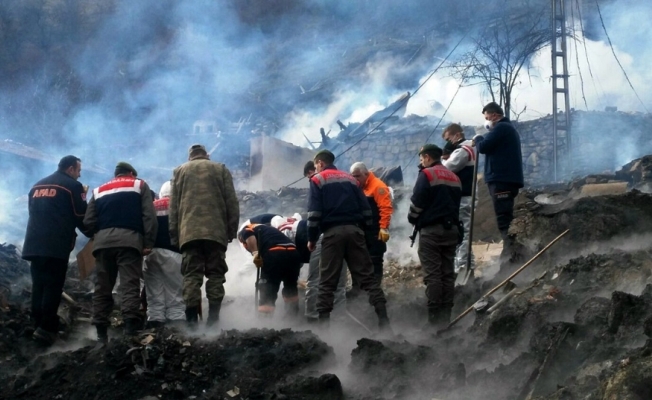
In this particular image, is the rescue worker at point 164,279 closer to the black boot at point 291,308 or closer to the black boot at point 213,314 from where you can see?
the black boot at point 213,314

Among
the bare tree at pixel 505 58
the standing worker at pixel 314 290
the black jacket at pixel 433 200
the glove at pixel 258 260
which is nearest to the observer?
the black jacket at pixel 433 200

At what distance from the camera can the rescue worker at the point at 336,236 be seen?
270 inches

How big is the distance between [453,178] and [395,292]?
2970 mm

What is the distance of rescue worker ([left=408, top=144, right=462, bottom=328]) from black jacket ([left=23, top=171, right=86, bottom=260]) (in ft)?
11.5

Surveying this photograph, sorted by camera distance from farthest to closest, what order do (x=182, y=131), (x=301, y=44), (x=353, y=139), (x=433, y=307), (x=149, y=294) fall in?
(x=301, y=44)
(x=182, y=131)
(x=353, y=139)
(x=149, y=294)
(x=433, y=307)

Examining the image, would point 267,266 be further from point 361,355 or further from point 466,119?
point 466,119

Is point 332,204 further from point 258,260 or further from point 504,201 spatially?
point 504,201

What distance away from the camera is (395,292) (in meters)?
9.65

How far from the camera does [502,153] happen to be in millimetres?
8039

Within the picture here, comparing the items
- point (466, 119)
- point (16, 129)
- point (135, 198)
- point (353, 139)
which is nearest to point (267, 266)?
point (135, 198)

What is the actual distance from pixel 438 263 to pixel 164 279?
2.92 metres

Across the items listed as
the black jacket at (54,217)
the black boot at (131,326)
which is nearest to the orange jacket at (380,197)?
the black boot at (131,326)

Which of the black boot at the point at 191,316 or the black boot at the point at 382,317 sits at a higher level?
the black boot at the point at 191,316

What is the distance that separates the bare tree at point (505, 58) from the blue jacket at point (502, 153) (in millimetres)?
Result: 12920
